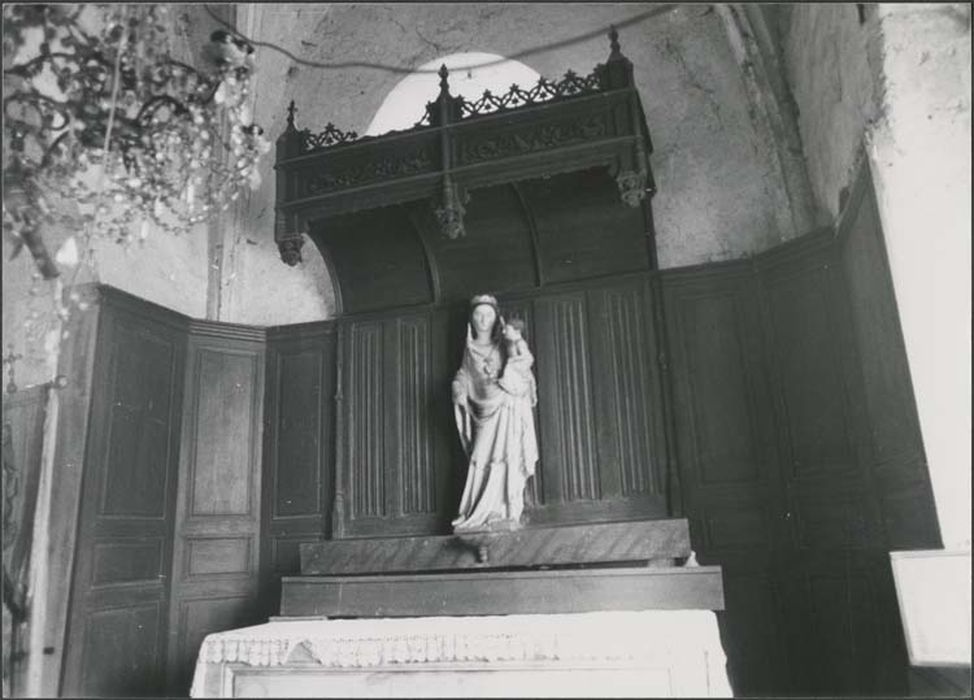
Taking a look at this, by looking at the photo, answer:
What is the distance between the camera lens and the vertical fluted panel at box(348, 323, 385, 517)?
6.54m

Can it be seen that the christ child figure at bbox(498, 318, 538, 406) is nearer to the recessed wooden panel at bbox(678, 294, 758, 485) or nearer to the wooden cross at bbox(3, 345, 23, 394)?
the recessed wooden panel at bbox(678, 294, 758, 485)

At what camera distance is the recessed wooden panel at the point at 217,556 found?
6.27 metres

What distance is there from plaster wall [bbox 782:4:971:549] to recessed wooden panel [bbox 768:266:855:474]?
Answer: 139cm

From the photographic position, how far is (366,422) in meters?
6.67

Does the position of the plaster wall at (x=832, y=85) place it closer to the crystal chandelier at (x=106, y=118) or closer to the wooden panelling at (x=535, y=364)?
the wooden panelling at (x=535, y=364)

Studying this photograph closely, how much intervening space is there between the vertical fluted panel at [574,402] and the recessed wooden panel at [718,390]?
0.73 m

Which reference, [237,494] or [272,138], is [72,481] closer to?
[237,494]

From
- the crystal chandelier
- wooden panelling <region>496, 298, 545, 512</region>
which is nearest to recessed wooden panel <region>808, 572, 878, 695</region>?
wooden panelling <region>496, 298, 545, 512</region>

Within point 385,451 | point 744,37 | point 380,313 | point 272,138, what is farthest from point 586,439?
point 272,138

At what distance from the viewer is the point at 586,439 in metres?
6.20

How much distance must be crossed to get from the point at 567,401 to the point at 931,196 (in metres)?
2.93

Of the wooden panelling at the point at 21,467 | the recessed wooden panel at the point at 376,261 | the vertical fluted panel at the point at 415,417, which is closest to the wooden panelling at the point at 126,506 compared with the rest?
the wooden panelling at the point at 21,467

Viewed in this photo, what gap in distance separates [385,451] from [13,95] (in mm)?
3530

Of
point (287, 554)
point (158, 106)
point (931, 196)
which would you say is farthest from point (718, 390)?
point (158, 106)
